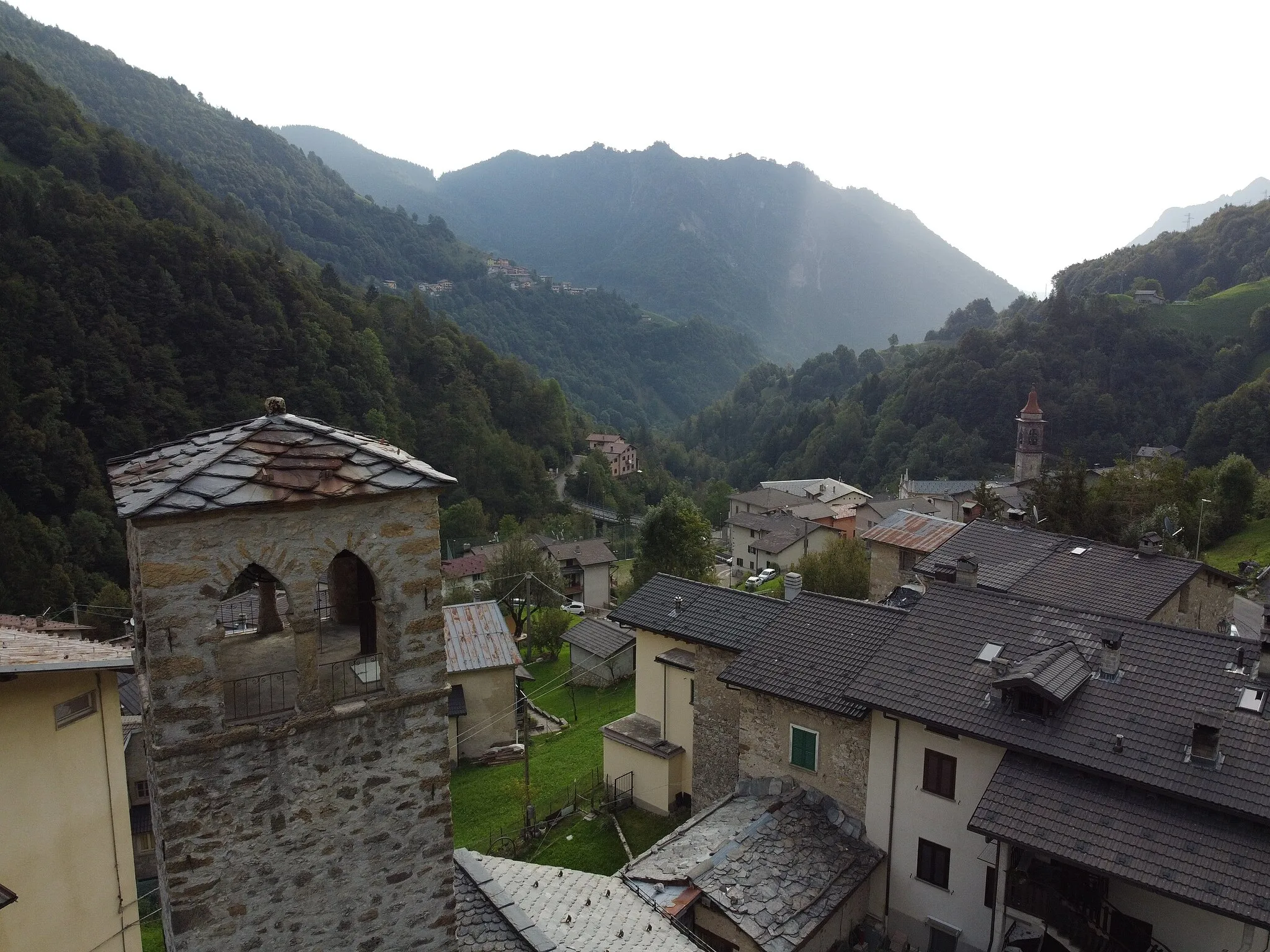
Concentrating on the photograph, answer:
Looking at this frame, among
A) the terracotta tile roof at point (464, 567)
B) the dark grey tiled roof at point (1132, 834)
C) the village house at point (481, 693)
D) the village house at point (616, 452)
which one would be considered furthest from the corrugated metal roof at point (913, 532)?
the village house at point (616, 452)

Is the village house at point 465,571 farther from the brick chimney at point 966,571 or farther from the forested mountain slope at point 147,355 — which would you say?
the brick chimney at point 966,571

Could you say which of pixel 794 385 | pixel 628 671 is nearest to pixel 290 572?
pixel 628 671

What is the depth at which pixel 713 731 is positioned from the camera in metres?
22.0

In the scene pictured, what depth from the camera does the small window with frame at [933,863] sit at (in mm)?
16547

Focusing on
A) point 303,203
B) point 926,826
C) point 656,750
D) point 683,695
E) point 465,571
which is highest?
point 303,203

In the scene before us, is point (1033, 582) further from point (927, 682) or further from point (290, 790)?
point (290, 790)

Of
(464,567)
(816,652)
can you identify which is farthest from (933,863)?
(464,567)

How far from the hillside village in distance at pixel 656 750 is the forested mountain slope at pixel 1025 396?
269 feet

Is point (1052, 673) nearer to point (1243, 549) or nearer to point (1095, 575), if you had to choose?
point (1095, 575)

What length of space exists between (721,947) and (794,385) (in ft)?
530

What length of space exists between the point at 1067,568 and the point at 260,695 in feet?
86.9

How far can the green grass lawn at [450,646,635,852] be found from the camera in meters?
26.0

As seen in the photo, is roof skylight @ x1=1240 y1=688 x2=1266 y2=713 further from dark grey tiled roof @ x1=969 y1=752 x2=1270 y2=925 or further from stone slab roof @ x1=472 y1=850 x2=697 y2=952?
stone slab roof @ x1=472 y1=850 x2=697 y2=952

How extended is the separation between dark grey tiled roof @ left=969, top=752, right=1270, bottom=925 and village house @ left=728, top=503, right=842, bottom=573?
170 feet
